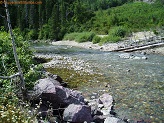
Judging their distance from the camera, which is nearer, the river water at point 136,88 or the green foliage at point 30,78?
the green foliage at point 30,78

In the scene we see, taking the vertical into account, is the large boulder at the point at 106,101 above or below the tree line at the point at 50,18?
below

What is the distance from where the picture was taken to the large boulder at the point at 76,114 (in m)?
9.02

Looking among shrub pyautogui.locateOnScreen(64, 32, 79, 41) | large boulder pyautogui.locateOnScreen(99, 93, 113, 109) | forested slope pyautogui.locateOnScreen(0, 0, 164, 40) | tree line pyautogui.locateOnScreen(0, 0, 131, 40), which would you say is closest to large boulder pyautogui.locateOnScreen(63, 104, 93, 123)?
large boulder pyautogui.locateOnScreen(99, 93, 113, 109)

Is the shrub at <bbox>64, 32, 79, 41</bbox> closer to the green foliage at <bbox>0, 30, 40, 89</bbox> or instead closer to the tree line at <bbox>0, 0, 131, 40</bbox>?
the tree line at <bbox>0, 0, 131, 40</bbox>

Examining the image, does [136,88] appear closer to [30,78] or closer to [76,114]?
[76,114]

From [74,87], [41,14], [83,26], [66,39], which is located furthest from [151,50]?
[41,14]

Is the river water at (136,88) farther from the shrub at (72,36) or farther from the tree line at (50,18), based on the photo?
the tree line at (50,18)

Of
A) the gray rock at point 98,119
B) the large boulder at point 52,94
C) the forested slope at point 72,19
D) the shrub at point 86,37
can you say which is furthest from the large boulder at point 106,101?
the forested slope at point 72,19

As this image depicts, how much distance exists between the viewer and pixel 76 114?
9055 mm

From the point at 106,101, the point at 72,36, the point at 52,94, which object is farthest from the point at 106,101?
the point at 72,36

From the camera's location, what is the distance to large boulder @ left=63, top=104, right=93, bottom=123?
902 centimetres

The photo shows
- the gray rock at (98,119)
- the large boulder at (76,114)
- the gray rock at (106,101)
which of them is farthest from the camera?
the gray rock at (106,101)

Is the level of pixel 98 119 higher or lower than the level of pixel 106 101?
higher

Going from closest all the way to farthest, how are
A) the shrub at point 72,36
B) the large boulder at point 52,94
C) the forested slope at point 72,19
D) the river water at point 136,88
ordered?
the large boulder at point 52,94 < the river water at point 136,88 < the shrub at point 72,36 < the forested slope at point 72,19
